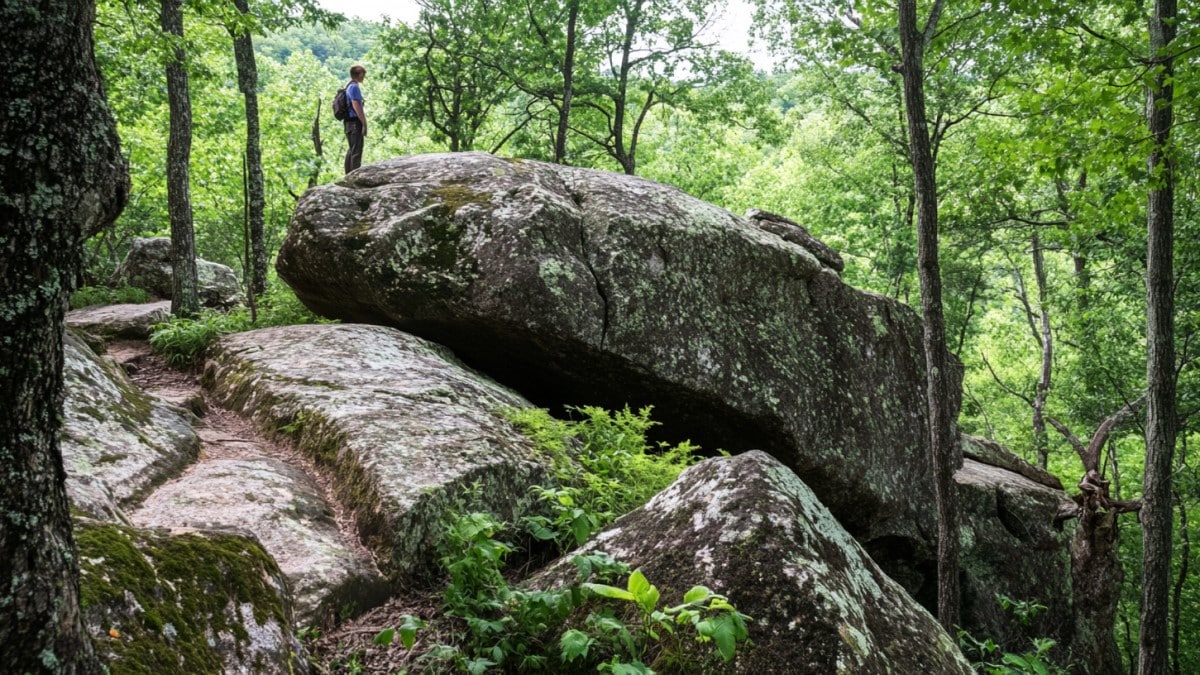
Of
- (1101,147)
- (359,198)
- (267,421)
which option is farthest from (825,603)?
(1101,147)

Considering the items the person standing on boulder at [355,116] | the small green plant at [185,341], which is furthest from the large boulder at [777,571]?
the person standing on boulder at [355,116]

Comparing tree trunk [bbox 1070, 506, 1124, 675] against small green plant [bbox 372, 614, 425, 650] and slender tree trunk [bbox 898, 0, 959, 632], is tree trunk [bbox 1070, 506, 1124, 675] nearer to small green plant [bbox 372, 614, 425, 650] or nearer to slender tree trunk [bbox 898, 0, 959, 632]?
slender tree trunk [bbox 898, 0, 959, 632]

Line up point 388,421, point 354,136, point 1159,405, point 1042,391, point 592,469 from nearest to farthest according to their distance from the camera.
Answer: point 388,421, point 592,469, point 1159,405, point 354,136, point 1042,391

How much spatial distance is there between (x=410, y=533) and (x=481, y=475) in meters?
0.78

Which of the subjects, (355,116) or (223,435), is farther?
(355,116)

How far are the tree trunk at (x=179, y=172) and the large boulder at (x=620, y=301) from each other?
2205 mm

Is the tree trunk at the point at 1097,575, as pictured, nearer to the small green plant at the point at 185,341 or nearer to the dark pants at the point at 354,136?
the small green plant at the point at 185,341

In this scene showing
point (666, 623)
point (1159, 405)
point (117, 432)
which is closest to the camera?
point (666, 623)

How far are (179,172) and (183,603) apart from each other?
29.9ft

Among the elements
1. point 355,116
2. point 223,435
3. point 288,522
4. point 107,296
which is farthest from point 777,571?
point 107,296

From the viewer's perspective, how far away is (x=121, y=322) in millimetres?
10648

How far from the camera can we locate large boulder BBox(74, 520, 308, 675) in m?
2.63

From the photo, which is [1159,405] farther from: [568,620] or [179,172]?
[179,172]

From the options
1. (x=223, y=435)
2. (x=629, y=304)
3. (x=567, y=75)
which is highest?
(x=567, y=75)
